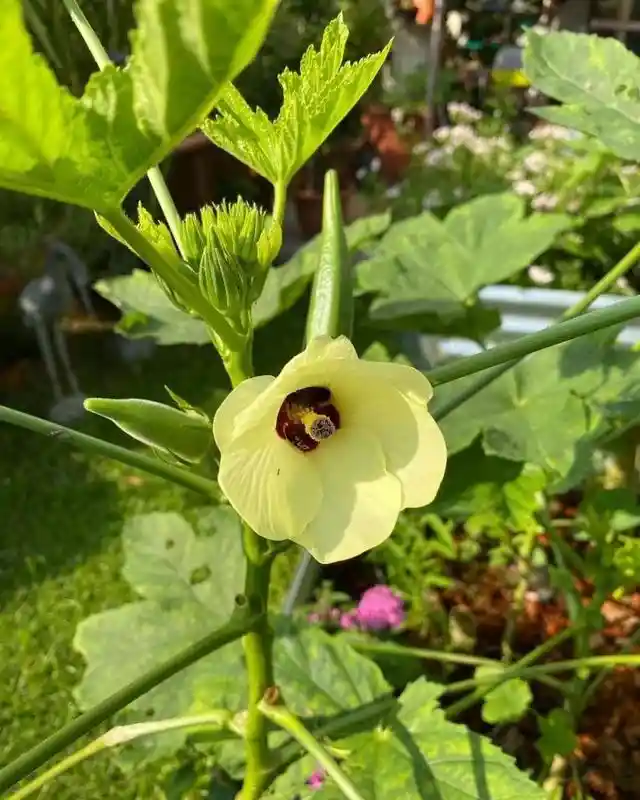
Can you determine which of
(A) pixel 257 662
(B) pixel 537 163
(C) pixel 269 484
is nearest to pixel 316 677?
(A) pixel 257 662

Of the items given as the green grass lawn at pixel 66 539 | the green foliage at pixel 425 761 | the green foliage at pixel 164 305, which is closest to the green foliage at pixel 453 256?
the green foliage at pixel 164 305

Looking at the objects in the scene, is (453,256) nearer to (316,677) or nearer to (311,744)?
(316,677)

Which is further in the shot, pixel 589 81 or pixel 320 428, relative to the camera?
pixel 589 81

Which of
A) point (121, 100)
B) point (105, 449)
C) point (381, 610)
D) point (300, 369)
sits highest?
point (121, 100)

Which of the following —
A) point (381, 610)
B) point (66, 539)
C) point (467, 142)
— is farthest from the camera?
point (467, 142)

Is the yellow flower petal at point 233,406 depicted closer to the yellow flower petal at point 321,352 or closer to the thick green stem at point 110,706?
the yellow flower petal at point 321,352

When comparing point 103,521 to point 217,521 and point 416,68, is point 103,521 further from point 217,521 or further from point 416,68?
point 416,68

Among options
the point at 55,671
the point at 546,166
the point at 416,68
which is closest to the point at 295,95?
the point at 55,671
